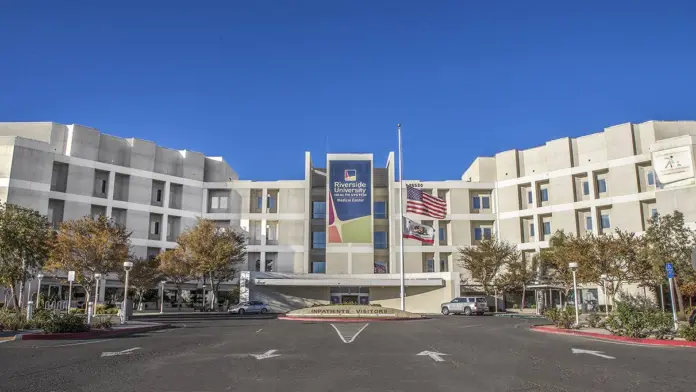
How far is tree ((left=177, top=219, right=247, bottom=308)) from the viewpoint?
51463 millimetres

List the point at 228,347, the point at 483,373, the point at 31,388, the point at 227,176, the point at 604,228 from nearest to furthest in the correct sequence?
the point at 31,388
the point at 483,373
the point at 228,347
the point at 604,228
the point at 227,176

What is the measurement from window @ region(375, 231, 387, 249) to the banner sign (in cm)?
2859

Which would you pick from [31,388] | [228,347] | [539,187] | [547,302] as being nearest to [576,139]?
[539,187]

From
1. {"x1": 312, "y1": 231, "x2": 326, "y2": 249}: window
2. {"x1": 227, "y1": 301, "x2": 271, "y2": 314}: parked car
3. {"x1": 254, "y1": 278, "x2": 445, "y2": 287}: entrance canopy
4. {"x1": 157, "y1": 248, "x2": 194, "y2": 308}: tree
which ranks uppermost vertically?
{"x1": 312, "y1": 231, "x2": 326, "y2": 249}: window

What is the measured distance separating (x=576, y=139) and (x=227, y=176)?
42173mm

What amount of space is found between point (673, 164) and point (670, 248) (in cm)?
1280

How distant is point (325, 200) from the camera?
66062 mm

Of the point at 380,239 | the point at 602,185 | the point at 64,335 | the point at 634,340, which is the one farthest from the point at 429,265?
the point at 64,335

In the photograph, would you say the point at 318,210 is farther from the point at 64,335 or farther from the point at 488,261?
the point at 64,335

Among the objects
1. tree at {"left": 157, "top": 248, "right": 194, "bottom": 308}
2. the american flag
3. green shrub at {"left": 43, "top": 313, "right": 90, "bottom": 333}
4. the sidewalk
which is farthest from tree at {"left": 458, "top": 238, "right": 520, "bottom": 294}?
green shrub at {"left": 43, "top": 313, "right": 90, "bottom": 333}

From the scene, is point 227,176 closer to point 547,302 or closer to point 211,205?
point 211,205

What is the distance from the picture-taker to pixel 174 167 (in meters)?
65.6

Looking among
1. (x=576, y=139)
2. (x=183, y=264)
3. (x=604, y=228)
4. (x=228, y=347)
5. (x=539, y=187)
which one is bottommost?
(x=228, y=347)

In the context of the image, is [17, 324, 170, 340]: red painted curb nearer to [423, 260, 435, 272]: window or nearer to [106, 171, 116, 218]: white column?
[106, 171, 116, 218]: white column
